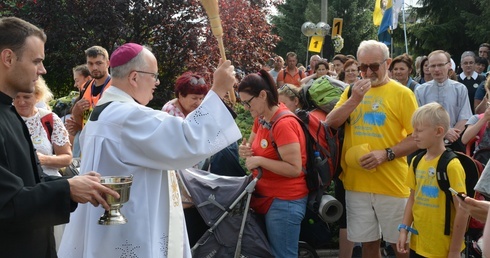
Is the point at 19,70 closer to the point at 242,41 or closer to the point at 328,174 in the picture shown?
the point at 328,174

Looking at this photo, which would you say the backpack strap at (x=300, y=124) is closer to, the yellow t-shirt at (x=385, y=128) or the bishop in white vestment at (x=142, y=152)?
the yellow t-shirt at (x=385, y=128)

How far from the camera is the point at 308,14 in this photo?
4469 centimetres

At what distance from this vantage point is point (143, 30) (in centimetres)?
1213

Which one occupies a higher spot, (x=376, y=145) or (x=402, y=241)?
(x=376, y=145)

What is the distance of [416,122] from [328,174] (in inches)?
40.1

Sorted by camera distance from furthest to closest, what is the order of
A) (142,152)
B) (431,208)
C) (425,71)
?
1. (425,71)
2. (431,208)
3. (142,152)

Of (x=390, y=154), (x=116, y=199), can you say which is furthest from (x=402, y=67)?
(x=116, y=199)

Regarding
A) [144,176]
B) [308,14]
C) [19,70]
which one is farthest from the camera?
[308,14]

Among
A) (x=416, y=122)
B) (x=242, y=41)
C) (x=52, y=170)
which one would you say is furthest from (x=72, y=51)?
(x=416, y=122)

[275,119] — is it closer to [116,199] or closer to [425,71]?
[116,199]

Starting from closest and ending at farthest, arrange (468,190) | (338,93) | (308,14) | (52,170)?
(468,190) → (52,170) → (338,93) → (308,14)

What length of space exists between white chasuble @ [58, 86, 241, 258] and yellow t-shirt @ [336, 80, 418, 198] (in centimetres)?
231

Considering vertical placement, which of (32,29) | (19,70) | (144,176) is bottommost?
(144,176)

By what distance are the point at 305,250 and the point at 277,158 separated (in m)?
1.41
